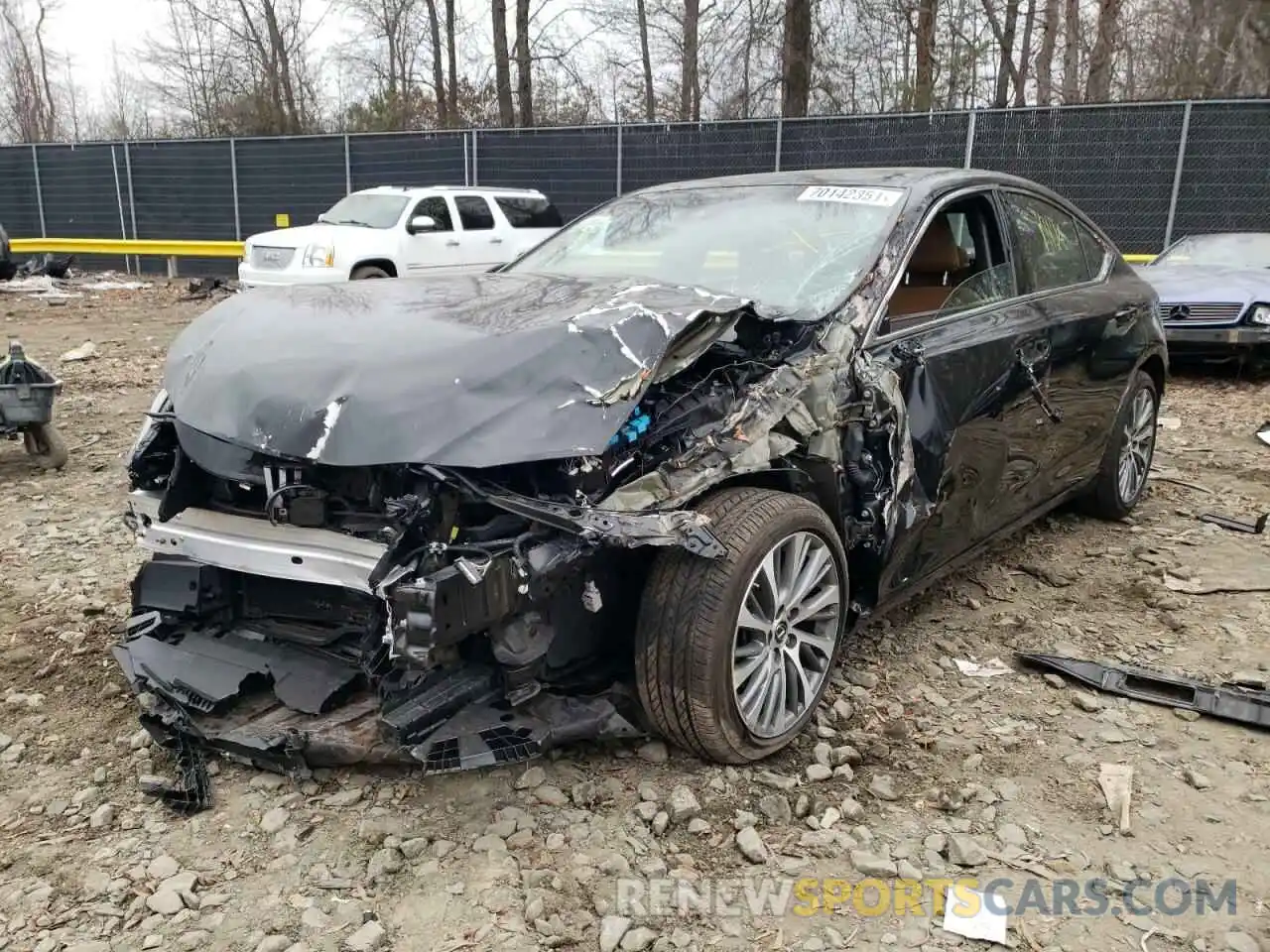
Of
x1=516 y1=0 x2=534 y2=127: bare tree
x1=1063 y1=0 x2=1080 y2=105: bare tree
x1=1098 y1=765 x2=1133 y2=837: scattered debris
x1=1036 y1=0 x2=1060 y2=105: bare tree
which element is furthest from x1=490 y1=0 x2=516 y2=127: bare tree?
x1=1098 y1=765 x2=1133 y2=837: scattered debris

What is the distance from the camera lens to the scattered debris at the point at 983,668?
3.57m

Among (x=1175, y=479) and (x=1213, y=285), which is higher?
(x=1213, y=285)

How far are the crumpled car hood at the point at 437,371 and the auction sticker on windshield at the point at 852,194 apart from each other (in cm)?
92

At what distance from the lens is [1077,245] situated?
4.64 m

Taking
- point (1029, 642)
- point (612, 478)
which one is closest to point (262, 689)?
point (612, 478)

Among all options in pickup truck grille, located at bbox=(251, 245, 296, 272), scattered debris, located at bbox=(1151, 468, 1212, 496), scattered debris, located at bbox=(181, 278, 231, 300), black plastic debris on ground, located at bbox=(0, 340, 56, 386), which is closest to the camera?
black plastic debris on ground, located at bbox=(0, 340, 56, 386)

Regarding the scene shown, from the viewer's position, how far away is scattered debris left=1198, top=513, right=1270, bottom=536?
5086 mm

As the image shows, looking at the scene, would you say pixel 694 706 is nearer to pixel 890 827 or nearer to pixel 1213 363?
pixel 890 827

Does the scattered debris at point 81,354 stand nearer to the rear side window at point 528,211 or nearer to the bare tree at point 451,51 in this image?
the rear side window at point 528,211

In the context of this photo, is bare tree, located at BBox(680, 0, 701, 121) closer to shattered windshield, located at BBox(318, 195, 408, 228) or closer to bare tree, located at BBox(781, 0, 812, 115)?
bare tree, located at BBox(781, 0, 812, 115)

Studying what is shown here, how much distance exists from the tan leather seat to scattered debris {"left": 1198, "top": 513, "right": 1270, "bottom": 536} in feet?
7.98

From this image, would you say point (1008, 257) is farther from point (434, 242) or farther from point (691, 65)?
point (691, 65)

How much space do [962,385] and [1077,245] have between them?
1.64 m

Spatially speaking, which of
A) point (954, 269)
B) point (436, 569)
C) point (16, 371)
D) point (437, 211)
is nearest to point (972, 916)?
point (436, 569)
